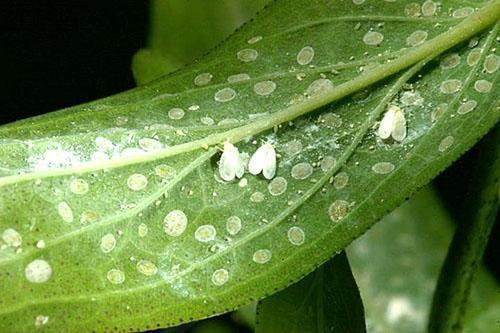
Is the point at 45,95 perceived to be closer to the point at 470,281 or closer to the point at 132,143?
the point at 132,143

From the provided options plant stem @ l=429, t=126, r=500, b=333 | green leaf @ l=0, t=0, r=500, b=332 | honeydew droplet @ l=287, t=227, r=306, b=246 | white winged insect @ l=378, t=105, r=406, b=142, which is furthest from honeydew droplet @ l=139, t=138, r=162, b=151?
plant stem @ l=429, t=126, r=500, b=333

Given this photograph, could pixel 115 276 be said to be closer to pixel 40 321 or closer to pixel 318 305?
pixel 40 321

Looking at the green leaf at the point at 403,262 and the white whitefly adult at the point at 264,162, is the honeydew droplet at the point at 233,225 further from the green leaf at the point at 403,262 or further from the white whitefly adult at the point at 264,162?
the green leaf at the point at 403,262

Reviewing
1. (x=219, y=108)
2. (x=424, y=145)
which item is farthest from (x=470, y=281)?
(x=219, y=108)

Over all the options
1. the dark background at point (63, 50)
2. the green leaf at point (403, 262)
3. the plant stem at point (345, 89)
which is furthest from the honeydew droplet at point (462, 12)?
the dark background at point (63, 50)

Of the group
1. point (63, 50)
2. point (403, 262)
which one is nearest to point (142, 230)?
point (63, 50)

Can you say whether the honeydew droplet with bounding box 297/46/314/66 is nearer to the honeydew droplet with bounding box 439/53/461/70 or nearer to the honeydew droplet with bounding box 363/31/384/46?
the honeydew droplet with bounding box 363/31/384/46
